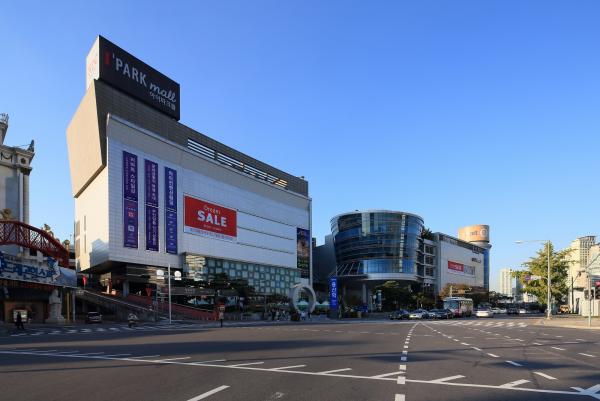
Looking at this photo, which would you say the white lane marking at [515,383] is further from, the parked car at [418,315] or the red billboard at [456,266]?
the red billboard at [456,266]

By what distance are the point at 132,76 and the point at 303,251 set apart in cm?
6106

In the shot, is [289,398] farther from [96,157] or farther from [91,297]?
[96,157]

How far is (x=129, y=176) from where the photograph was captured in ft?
266

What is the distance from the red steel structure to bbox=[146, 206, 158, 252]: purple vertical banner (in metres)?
22.1

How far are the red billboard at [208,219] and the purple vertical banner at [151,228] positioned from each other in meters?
6.75

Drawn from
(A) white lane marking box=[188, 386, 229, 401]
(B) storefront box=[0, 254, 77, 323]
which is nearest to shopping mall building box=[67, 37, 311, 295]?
(B) storefront box=[0, 254, 77, 323]

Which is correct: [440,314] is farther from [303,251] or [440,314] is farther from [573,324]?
[303,251]

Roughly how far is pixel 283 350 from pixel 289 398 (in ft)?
33.5

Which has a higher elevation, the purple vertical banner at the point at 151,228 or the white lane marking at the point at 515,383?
the purple vertical banner at the point at 151,228

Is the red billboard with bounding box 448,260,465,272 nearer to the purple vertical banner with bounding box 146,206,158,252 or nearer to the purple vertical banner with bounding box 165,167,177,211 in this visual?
the purple vertical banner with bounding box 165,167,177,211

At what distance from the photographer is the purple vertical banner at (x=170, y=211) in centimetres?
8762

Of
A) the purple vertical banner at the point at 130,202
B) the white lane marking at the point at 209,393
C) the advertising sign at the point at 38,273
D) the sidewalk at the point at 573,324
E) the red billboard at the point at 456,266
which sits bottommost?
the red billboard at the point at 456,266

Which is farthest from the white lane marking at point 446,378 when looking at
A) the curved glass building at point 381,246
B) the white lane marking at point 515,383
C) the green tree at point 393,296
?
the curved glass building at point 381,246

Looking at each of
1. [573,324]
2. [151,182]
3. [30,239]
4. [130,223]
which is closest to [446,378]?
[573,324]
